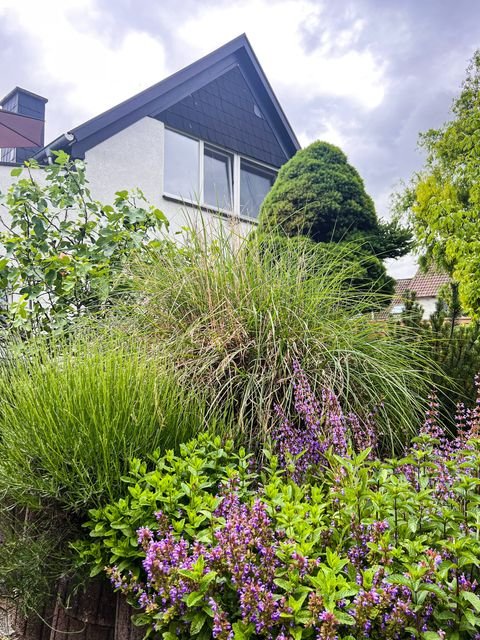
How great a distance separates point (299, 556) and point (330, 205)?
15.2 feet

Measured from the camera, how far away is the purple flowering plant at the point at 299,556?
42.7 inches

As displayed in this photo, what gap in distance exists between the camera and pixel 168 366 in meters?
2.46

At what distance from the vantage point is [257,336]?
8.30 ft

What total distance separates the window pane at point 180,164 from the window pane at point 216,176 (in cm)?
28

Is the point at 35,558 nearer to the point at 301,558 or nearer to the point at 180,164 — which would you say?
the point at 301,558

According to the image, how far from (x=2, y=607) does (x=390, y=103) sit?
6.90m

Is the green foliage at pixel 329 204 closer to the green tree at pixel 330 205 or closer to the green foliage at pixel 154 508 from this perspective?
the green tree at pixel 330 205

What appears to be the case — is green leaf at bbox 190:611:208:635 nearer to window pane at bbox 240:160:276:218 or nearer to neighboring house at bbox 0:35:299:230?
neighboring house at bbox 0:35:299:230

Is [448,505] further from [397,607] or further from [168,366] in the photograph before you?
[168,366]

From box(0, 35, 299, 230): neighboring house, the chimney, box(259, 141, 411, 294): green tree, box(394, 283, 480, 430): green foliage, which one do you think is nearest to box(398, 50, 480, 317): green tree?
box(259, 141, 411, 294): green tree

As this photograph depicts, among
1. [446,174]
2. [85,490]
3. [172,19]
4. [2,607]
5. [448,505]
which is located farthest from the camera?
[446,174]

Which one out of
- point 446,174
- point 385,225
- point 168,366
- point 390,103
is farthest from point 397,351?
point 446,174

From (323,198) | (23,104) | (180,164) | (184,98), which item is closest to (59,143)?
(180,164)

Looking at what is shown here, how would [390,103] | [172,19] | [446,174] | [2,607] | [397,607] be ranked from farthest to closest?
[446,174]
[390,103]
[172,19]
[2,607]
[397,607]
